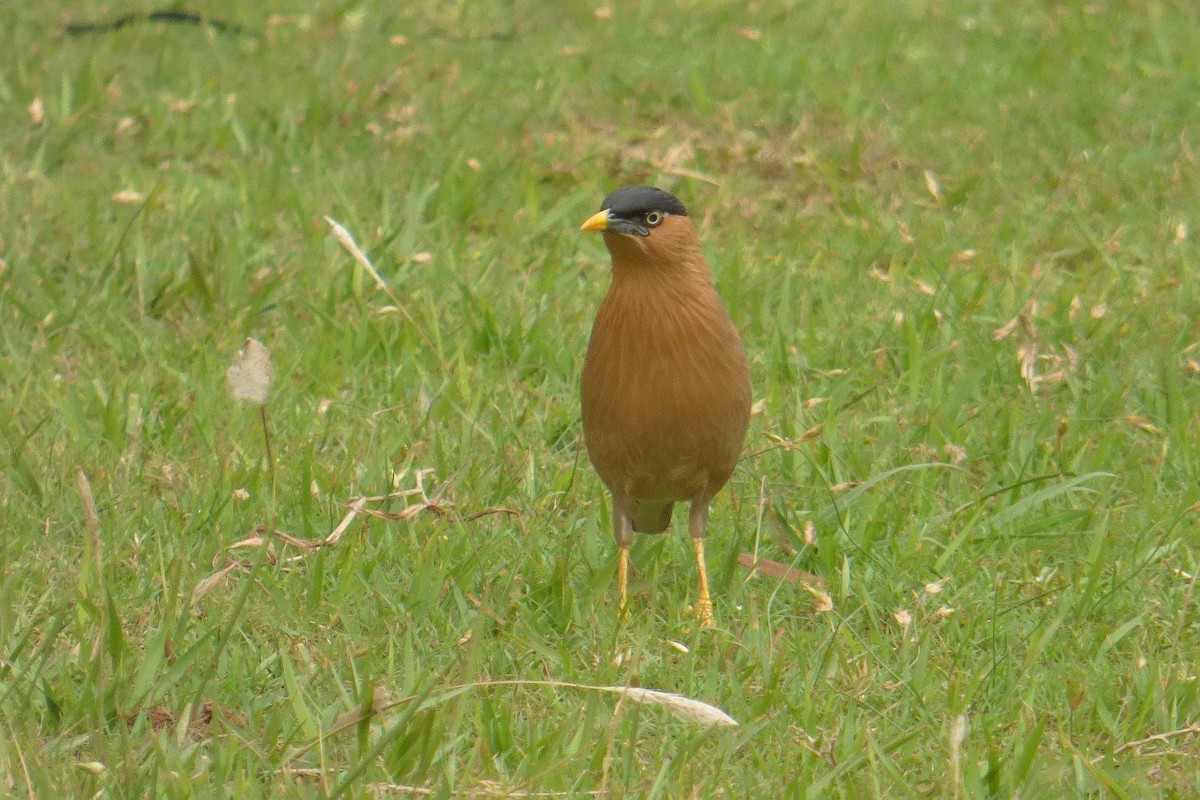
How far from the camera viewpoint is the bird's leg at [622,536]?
4.61 meters

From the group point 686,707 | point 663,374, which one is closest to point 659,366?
point 663,374

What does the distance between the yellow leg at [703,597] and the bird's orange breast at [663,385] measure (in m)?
0.26

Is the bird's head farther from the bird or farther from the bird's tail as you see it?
the bird's tail

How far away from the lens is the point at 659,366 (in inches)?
171

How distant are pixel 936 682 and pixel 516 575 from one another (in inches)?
45.8

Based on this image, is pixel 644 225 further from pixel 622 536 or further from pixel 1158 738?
pixel 1158 738

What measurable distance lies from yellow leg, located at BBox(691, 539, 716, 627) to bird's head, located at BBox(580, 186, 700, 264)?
810 mm

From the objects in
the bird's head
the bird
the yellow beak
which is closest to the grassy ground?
the bird

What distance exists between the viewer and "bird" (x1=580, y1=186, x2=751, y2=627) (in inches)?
171

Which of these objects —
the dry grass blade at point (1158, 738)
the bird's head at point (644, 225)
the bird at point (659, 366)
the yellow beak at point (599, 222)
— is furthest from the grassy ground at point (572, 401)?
the yellow beak at point (599, 222)

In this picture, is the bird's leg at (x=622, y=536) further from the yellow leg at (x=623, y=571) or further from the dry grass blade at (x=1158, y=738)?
the dry grass blade at (x=1158, y=738)

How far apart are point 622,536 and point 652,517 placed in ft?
0.62

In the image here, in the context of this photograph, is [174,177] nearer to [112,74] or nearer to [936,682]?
[112,74]

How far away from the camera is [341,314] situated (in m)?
6.11
